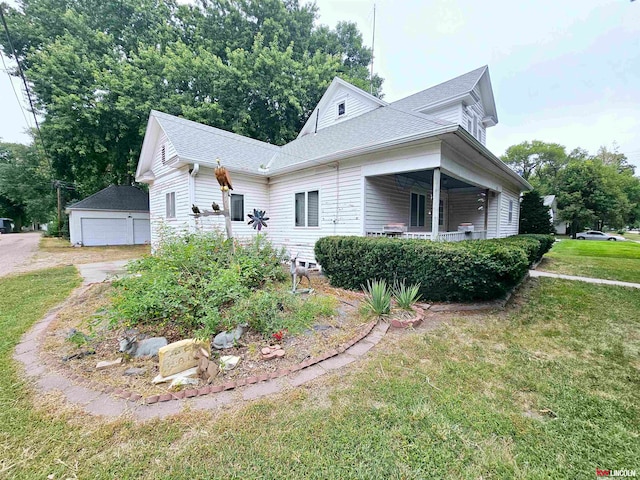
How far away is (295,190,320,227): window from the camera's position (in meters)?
8.87

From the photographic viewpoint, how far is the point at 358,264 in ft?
19.6

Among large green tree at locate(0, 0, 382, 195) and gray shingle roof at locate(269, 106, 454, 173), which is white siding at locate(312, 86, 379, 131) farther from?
large green tree at locate(0, 0, 382, 195)

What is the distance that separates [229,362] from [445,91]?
39.1 ft

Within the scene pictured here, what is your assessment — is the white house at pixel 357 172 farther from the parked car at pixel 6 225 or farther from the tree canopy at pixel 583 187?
the parked car at pixel 6 225

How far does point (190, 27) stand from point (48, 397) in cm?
2434

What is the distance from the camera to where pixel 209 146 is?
394 inches

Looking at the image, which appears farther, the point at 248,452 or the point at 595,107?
the point at 595,107

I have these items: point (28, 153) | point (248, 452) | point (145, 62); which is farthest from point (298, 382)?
→ point (28, 153)

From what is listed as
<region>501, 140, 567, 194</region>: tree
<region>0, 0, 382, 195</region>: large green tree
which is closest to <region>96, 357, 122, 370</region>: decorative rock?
<region>0, 0, 382, 195</region>: large green tree

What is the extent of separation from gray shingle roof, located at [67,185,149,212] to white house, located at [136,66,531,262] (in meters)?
7.81

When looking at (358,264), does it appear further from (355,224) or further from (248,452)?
(248,452)

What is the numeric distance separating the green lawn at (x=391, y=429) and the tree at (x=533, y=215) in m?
15.3

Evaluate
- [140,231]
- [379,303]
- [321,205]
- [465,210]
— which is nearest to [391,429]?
[379,303]

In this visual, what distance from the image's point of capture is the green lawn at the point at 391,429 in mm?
1699
